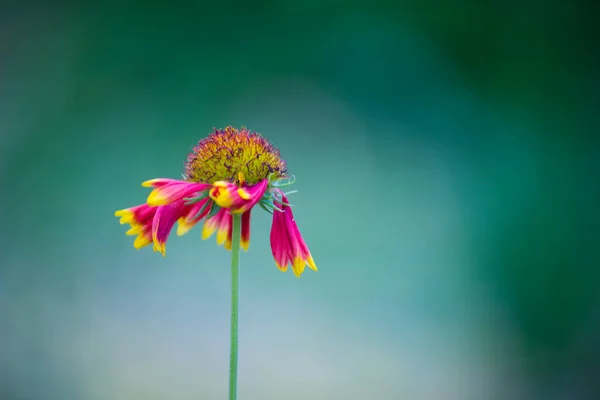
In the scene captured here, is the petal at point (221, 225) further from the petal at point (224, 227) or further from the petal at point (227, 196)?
the petal at point (227, 196)

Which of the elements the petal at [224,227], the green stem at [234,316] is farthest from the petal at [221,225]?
the green stem at [234,316]

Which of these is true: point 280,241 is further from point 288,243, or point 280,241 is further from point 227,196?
point 227,196

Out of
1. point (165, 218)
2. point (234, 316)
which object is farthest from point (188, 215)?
point (234, 316)

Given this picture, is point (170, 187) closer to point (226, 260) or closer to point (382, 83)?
point (226, 260)

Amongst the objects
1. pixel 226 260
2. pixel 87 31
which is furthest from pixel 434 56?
pixel 87 31

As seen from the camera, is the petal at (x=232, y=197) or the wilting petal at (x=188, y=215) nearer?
the petal at (x=232, y=197)

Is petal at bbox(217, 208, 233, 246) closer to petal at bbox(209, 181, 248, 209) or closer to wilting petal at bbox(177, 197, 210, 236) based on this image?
wilting petal at bbox(177, 197, 210, 236)
